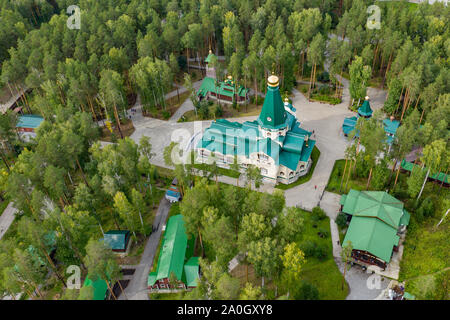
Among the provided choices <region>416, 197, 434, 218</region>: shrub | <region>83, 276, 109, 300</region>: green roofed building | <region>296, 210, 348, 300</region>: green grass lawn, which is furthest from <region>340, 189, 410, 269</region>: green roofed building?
<region>83, 276, 109, 300</region>: green roofed building

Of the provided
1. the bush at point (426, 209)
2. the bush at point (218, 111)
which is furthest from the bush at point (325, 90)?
the bush at point (426, 209)

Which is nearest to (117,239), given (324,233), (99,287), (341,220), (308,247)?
(99,287)

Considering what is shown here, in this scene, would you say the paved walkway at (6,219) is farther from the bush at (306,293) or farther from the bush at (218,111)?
the bush at (306,293)

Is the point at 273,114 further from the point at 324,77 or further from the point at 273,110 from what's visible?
the point at 324,77

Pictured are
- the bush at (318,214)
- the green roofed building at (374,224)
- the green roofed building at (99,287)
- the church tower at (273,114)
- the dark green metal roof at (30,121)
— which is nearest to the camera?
the green roofed building at (99,287)

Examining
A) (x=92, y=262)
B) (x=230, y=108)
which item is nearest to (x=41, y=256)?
(x=92, y=262)

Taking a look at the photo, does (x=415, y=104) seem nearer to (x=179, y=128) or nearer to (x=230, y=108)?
(x=230, y=108)
